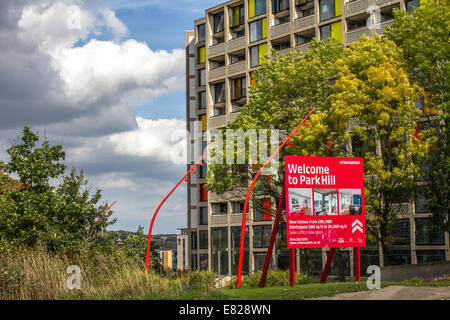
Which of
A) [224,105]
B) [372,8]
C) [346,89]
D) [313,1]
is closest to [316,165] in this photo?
[346,89]

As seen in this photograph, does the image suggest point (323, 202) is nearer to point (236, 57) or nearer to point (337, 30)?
point (337, 30)

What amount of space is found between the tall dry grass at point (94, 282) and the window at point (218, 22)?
51.0 meters

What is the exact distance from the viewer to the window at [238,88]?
66.2 metres

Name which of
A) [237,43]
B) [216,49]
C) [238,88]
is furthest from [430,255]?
[216,49]

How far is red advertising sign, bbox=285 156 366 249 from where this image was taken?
23.5m

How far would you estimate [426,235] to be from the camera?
46.8 m

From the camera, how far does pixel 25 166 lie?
27.6 metres

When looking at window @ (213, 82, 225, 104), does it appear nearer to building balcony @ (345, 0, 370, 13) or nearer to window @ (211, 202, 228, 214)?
window @ (211, 202, 228, 214)

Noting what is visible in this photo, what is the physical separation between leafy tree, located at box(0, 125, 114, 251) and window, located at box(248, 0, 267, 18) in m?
39.8

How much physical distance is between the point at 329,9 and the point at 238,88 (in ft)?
45.1

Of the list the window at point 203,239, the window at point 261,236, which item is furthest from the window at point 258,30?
the window at point 203,239

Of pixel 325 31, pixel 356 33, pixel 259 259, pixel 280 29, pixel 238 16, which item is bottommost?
pixel 259 259

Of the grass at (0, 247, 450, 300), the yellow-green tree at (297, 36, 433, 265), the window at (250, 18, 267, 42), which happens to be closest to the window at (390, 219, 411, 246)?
the yellow-green tree at (297, 36, 433, 265)
